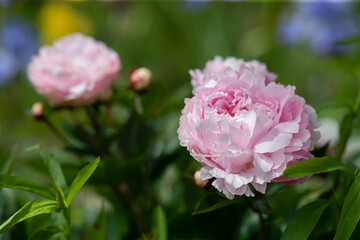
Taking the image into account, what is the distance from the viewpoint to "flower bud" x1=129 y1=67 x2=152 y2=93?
0.49 metres

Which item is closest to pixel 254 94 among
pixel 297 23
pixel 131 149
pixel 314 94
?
pixel 131 149

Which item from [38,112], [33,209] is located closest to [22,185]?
[33,209]

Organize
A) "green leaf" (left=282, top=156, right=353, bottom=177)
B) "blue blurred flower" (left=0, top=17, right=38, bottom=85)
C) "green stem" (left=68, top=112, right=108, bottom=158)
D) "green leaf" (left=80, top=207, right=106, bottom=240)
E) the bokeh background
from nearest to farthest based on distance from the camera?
"green leaf" (left=282, top=156, right=353, bottom=177), "green leaf" (left=80, top=207, right=106, bottom=240), "green stem" (left=68, top=112, right=108, bottom=158), the bokeh background, "blue blurred flower" (left=0, top=17, right=38, bottom=85)

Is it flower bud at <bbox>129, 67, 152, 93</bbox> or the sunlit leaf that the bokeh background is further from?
the sunlit leaf

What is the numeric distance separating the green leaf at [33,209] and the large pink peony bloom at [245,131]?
11 cm

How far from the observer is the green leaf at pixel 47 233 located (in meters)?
0.36

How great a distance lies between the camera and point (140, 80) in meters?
0.50

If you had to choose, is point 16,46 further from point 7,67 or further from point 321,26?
point 321,26

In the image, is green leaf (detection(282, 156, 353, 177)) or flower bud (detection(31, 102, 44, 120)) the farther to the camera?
flower bud (detection(31, 102, 44, 120))

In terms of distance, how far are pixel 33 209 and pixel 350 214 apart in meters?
0.22

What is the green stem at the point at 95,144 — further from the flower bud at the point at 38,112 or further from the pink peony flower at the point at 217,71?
the pink peony flower at the point at 217,71

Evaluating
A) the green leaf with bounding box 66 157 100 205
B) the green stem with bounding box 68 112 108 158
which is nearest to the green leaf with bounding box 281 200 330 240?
the green leaf with bounding box 66 157 100 205

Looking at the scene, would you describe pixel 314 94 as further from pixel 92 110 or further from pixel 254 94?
pixel 254 94

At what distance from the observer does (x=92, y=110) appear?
0.54m
